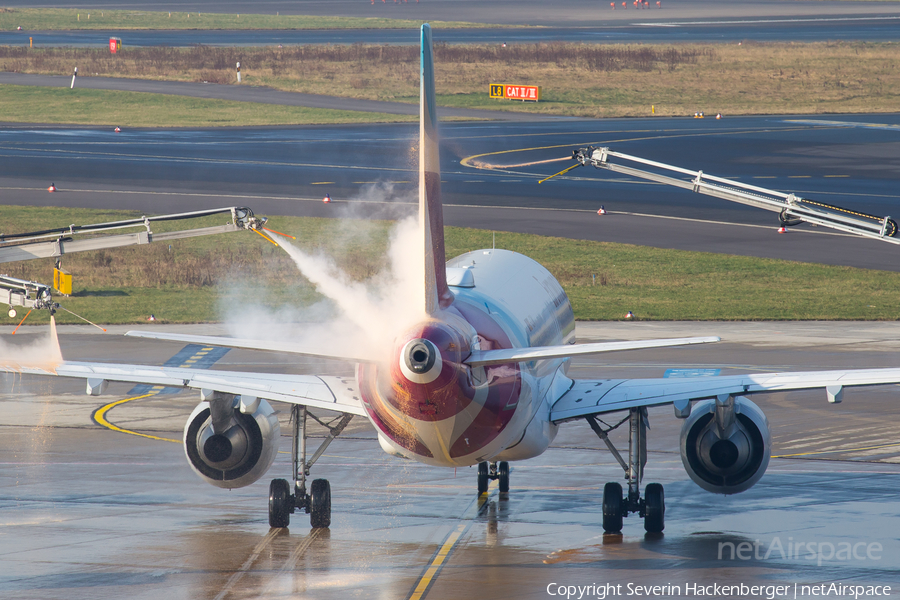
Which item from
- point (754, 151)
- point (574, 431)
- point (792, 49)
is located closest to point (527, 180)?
point (754, 151)

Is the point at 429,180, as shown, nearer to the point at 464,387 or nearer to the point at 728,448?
the point at 464,387

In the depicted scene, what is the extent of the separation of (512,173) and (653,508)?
61.1 meters

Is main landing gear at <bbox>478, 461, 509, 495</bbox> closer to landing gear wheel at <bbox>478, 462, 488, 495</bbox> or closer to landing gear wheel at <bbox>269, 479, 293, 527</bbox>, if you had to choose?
landing gear wheel at <bbox>478, 462, 488, 495</bbox>

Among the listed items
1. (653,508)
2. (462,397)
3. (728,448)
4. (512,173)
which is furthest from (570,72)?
(462,397)

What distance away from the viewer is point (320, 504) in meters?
25.1

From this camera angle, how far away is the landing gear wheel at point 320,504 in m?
25.1

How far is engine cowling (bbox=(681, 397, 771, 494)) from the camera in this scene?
24953mm

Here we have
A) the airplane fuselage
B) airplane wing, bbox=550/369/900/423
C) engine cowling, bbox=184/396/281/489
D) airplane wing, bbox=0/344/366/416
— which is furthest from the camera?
engine cowling, bbox=184/396/281/489

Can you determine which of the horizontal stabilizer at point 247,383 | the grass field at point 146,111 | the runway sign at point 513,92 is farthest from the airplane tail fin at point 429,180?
the runway sign at point 513,92

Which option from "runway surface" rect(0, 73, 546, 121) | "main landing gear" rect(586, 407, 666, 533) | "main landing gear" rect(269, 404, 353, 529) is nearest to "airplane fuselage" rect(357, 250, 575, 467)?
"main landing gear" rect(586, 407, 666, 533)

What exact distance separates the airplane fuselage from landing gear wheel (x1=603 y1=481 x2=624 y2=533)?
1736 millimetres

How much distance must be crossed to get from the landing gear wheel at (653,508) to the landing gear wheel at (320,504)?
21.9 ft

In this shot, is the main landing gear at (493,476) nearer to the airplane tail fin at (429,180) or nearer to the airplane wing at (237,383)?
the airplane wing at (237,383)

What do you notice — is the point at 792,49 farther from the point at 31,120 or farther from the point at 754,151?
the point at 31,120
